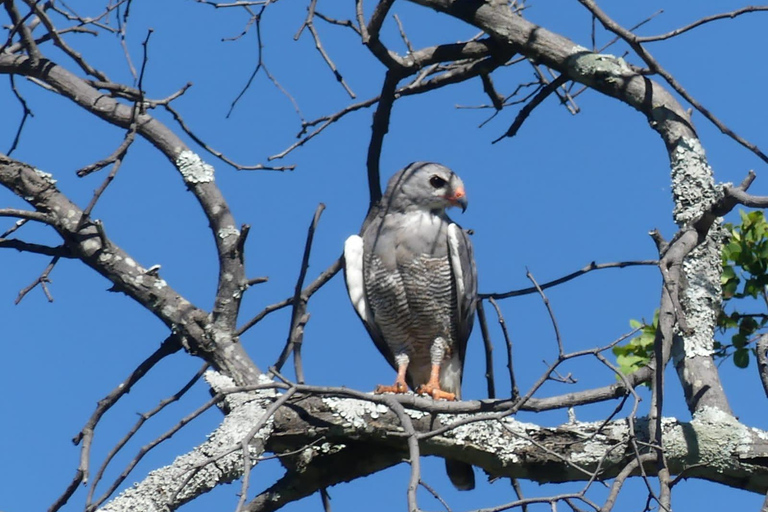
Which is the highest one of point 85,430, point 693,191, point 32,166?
point 32,166

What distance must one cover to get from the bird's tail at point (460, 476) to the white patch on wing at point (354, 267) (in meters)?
1.28

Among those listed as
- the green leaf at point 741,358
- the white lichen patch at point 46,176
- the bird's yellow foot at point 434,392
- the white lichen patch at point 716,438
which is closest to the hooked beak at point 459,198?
the bird's yellow foot at point 434,392

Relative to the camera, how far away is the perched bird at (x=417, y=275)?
536 centimetres

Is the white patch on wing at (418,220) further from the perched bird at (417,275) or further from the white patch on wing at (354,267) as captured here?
the white patch on wing at (354,267)

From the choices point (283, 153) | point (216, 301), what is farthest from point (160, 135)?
point (216, 301)

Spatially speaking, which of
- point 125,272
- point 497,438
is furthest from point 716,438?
point 125,272

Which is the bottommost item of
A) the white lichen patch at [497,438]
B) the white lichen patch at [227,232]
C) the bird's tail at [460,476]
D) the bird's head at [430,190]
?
the white lichen patch at [497,438]

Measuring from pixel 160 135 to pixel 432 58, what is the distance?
1223mm

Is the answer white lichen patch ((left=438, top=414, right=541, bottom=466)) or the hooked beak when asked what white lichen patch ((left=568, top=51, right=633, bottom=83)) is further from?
the hooked beak

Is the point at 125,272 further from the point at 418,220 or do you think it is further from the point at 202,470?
the point at 418,220

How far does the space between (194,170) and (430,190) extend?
1661 mm

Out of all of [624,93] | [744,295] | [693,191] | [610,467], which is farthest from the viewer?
[744,295]

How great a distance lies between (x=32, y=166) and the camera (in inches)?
161

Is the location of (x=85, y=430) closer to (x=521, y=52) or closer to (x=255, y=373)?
(x=255, y=373)
